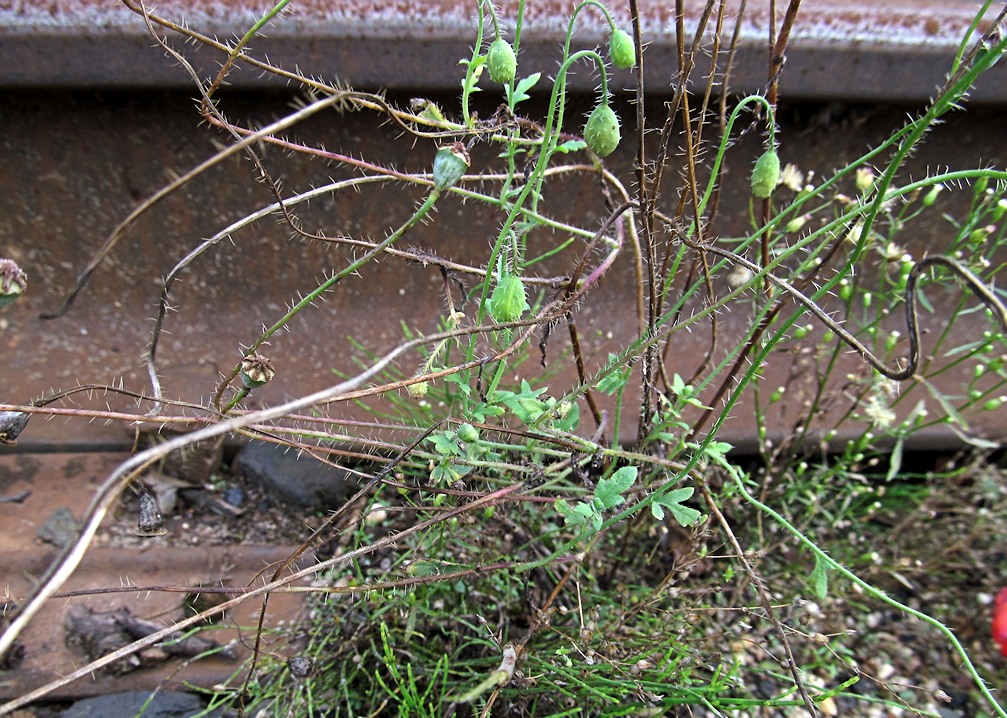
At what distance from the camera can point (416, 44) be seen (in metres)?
1.03

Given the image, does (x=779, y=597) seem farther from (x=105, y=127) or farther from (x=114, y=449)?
(x=105, y=127)

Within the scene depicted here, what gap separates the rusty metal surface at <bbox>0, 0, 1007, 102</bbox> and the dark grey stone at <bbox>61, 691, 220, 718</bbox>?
2.71ft

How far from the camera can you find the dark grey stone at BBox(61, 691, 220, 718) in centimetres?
80

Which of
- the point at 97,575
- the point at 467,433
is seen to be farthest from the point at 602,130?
the point at 97,575

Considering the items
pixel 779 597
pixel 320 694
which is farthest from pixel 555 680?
pixel 779 597

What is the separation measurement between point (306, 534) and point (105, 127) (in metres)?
0.74

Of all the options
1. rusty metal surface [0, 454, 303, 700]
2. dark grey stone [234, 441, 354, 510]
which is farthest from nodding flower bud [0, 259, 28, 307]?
dark grey stone [234, 441, 354, 510]

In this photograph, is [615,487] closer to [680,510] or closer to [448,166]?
[680,510]

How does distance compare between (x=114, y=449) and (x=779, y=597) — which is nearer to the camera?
(x=779, y=597)

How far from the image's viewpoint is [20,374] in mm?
1214

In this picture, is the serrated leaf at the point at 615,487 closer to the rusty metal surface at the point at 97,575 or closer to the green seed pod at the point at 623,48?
the green seed pod at the point at 623,48

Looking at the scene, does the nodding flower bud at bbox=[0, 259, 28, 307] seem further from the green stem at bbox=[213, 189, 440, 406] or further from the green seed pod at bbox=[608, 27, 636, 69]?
the green seed pod at bbox=[608, 27, 636, 69]

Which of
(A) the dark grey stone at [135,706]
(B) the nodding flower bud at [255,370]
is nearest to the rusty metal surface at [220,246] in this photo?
(A) the dark grey stone at [135,706]

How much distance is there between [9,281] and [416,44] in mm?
669
